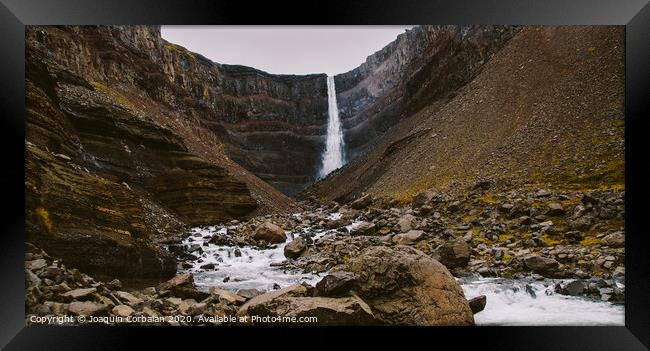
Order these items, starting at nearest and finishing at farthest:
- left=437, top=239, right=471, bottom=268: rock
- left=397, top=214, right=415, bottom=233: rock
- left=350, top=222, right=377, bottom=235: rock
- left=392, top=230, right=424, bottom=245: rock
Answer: left=437, top=239, right=471, bottom=268: rock < left=392, top=230, right=424, bottom=245: rock < left=397, top=214, right=415, bottom=233: rock < left=350, top=222, right=377, bottom=235: rock

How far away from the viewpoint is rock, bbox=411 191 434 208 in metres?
7.44

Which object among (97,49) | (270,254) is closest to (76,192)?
(270,254)

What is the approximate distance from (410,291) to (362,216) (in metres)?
3.67

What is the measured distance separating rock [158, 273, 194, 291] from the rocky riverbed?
17 millimetres

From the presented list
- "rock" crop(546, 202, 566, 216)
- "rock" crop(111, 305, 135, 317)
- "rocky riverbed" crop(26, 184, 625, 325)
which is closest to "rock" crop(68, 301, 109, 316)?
"rocky riverbed" crop(26, 184, 625, 325)

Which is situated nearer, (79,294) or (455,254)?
(79,294)

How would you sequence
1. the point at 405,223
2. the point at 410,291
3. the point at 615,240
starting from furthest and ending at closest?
the point at 405,223 → the point at 615,240 → the point at 410,291

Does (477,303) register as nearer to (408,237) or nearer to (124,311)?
(408,237)

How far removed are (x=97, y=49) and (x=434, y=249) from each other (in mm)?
13271

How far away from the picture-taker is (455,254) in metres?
5.50

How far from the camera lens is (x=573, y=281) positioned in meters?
4.96

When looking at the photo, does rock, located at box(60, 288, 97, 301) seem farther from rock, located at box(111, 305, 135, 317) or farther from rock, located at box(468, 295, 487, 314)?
rock, located at box(468, 295, 487, 314)
